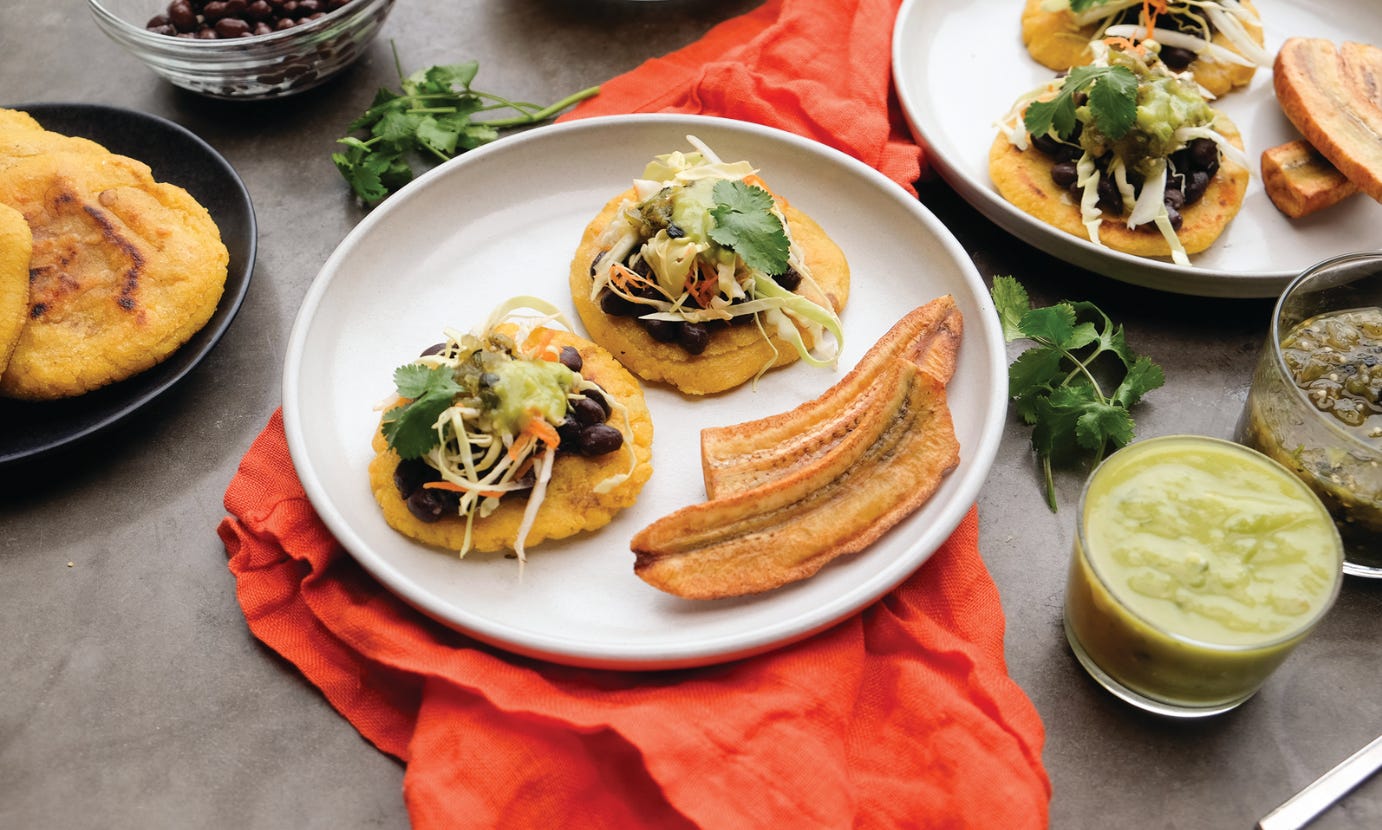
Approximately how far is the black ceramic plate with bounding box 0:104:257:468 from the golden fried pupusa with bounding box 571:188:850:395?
50.5 inches

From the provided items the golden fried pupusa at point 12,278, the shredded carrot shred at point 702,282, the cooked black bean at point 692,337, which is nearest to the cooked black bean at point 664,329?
the cooked black bean at point 692,337

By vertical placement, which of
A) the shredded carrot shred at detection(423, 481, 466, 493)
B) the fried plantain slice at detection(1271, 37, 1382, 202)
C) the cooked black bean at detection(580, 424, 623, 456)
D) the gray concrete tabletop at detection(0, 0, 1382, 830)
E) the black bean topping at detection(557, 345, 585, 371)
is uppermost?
the fried plantain slice at detection(1271, 37, 1382, 202)

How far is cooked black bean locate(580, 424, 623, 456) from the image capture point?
3.19m

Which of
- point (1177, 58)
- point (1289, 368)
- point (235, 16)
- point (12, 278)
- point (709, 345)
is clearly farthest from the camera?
point (1177, 58)

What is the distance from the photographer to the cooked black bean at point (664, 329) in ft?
11.7

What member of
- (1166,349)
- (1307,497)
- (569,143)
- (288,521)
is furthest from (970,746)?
(569,143)

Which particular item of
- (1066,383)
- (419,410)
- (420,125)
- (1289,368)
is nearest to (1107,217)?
(1066,383)

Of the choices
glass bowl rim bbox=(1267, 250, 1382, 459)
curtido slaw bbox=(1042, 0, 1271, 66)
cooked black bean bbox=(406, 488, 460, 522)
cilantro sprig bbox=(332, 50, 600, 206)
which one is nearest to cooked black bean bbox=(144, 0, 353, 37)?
cilantro sprig bbox=(332, 50, 600, 206)

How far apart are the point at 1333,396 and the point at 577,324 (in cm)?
251

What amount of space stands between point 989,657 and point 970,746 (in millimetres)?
340

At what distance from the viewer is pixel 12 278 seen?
3389mm

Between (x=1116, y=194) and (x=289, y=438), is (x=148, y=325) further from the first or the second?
(x=1116, y=194)

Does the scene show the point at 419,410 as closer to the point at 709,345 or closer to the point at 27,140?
the point at 709,345

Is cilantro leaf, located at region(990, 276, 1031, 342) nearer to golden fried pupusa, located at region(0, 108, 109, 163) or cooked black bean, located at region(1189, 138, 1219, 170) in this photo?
cooked black bean, located at region(1189, 138, 1219, 170)
